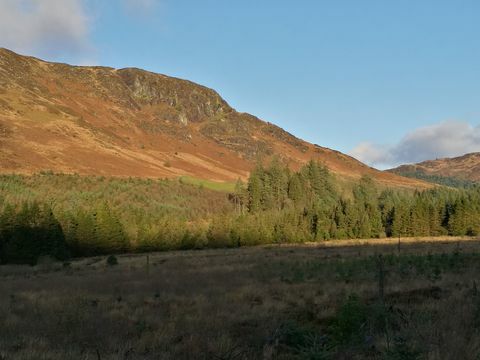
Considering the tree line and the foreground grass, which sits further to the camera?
the tree line

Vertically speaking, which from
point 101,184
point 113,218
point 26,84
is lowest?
point 113,218

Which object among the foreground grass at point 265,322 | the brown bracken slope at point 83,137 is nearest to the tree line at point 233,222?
the brown bracken slope at point 83,137

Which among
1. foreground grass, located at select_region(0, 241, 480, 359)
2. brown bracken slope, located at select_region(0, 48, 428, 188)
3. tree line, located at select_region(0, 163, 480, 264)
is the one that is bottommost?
foreground grass, located at select_region(0, 241, 480, 359)

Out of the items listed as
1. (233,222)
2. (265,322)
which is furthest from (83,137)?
(265,322)

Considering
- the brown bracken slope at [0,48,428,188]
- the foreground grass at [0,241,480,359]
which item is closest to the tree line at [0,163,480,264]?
the brown bracken slope at [0,48,428,188]

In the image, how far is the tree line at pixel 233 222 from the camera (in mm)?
48250

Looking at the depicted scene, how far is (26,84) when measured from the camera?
157 metres

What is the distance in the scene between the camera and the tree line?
4825 cm

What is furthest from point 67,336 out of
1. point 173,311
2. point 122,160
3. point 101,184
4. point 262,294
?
point 122,160

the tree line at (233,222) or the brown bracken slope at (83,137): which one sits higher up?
the brown bracken slope at (83,137)

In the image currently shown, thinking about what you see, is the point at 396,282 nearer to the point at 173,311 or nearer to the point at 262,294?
the point at 262,294

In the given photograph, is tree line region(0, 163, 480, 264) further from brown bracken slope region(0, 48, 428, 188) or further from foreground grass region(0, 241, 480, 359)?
foreground grass region(0, 241, 480, 359)

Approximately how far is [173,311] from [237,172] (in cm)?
15632

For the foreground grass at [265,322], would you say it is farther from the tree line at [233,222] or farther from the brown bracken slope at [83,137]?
the brown bracken slope at [83,137]
